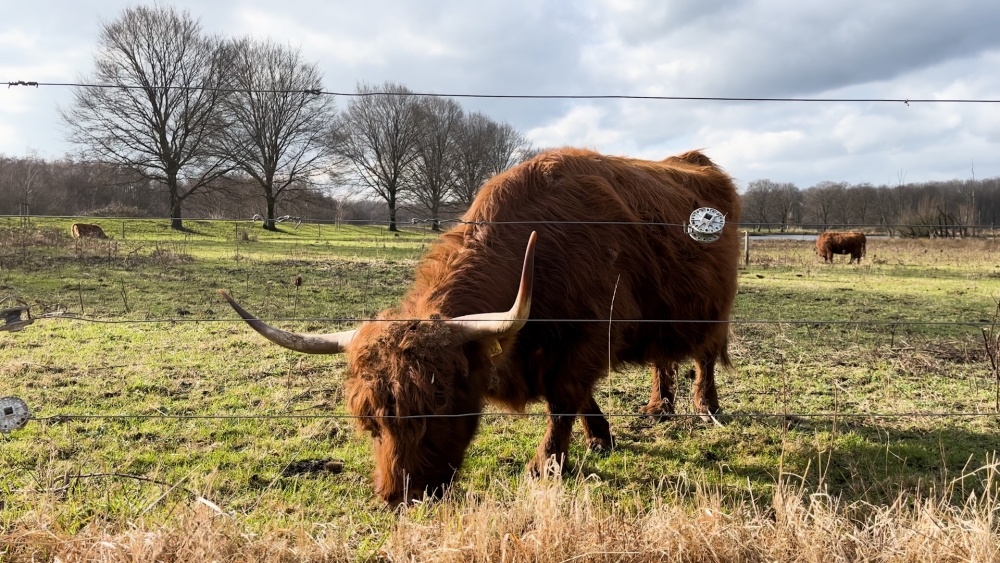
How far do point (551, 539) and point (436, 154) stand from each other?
124 ft

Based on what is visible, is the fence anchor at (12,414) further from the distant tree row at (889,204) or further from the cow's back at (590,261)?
the distant tree row at (889,204)

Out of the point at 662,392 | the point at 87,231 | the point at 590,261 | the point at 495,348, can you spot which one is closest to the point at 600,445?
the point at 662,392

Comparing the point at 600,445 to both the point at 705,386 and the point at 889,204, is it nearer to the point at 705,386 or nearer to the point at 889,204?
the point at 705,386

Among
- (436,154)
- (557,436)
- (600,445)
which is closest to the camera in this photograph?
(557,436)

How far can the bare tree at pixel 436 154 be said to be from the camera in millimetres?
37719

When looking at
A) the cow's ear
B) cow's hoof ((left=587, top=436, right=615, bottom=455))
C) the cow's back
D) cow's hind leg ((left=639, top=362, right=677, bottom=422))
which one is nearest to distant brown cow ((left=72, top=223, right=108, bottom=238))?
the cow's back

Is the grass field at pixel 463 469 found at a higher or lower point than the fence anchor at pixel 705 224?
lower

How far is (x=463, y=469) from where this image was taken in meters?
3.69

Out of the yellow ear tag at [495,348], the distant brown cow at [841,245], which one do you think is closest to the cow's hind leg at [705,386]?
the yellow ear tag at [495,348]

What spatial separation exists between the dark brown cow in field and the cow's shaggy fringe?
0.39m

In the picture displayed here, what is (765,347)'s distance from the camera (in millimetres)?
7539

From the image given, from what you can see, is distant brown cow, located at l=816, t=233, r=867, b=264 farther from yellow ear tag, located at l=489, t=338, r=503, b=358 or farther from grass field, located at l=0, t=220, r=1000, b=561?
yellow ear tag, located at l=489, t=338, r=503, b=358

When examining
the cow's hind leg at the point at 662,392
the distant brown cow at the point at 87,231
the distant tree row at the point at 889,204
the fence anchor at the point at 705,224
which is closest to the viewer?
the fence anchor at the point at 705,224

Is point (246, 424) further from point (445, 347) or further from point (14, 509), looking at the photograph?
point (445, 347)
